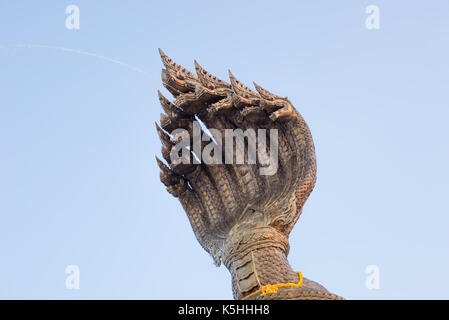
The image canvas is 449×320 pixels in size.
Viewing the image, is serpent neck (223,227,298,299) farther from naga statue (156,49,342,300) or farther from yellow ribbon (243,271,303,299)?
yellow ribbon (243,271,303,299)

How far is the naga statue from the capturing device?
1099cm

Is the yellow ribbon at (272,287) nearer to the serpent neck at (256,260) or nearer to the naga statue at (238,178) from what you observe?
the serpent neck at (256,260)

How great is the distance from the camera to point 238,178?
12273 mm

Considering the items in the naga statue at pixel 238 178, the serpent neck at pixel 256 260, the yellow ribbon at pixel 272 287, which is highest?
the naga statue at pixel 238 178

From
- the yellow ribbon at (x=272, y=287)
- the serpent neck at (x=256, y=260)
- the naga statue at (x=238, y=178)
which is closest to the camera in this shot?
the yellow ribbon at (x=272, y=287)

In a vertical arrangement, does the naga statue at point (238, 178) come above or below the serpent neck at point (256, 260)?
above

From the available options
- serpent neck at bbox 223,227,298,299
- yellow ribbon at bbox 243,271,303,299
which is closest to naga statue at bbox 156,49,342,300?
serpent neck at bbox 223,227,298,299

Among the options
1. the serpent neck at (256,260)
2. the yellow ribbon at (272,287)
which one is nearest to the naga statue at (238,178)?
the serpent neck at (256,260)

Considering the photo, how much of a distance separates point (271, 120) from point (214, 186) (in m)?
1.71

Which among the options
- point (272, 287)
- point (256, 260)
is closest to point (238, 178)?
point (256, 260)

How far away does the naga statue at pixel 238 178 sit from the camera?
10992 millimetres

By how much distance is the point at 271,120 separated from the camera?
40.0ft
